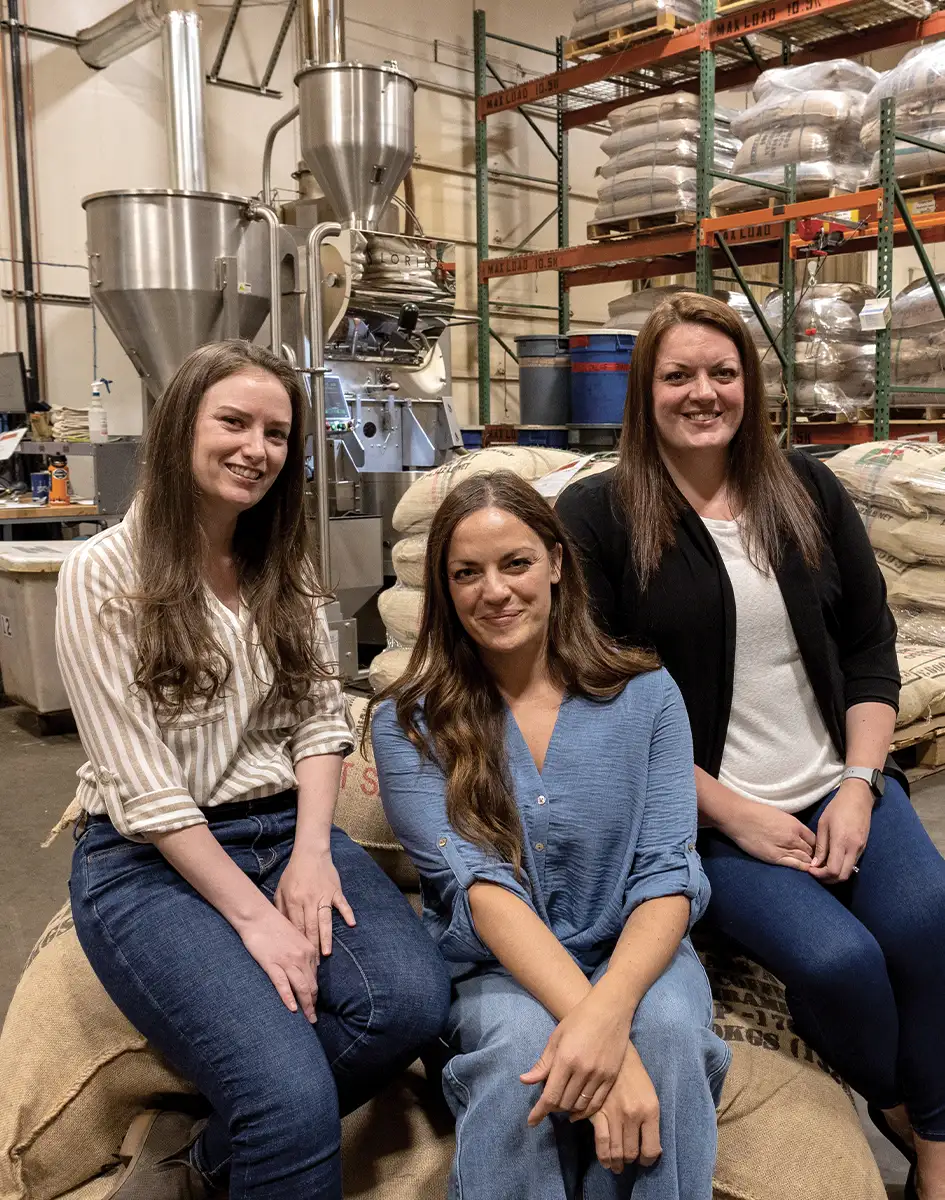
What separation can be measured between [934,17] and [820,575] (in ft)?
13.6

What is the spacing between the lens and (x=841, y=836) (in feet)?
4.85

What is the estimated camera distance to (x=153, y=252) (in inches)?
158

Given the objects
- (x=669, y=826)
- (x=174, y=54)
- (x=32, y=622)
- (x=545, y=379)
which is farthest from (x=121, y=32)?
(x=669, y=826)

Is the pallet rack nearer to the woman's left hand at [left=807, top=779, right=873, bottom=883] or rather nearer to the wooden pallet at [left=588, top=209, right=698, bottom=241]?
the wooden pallet at [left=588, top=209, right=698, bottom=241]

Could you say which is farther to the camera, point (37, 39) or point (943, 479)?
point (37, 39)

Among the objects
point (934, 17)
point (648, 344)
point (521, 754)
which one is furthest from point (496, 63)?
point (521, 754)

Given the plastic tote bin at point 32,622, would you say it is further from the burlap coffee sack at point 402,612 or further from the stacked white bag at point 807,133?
the stacked white bag at point 807,133

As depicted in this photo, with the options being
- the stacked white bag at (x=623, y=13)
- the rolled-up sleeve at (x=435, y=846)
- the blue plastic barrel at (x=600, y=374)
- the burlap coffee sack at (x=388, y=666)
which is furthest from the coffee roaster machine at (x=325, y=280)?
the rolled-up sleeve at (x=435, y=846)

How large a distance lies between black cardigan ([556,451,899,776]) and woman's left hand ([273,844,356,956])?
0.56 metres

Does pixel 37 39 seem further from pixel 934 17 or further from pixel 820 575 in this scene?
pixel 820 575

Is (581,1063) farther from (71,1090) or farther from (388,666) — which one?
(388,666)

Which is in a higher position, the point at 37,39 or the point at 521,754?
the point at 37,39

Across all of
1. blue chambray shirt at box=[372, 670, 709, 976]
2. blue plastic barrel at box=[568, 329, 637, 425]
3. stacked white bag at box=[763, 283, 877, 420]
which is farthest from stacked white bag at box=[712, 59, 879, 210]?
blue chambray shirt at box=[372, 670, 709, 976]

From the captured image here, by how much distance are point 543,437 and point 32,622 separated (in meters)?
2.84
